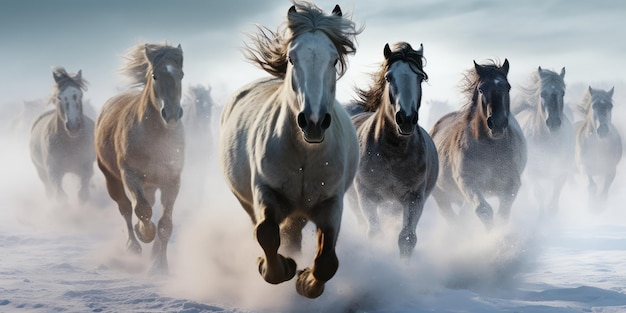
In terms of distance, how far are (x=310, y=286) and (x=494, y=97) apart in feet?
14.2

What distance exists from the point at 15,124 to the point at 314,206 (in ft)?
70.5

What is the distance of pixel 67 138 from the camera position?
1332 cm

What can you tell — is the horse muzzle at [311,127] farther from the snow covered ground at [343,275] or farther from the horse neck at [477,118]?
the horse neck at [477,118]

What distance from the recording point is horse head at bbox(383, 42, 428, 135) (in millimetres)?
6590

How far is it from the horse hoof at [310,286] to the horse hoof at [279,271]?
0.34 ft

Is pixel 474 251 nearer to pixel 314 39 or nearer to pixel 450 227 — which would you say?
pixel 450 227

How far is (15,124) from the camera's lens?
24.4 m

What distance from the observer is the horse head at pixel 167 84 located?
26.9 ft

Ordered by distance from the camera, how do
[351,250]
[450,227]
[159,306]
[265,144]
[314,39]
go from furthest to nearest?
[450,227], [351,250], [159,306], [265,144], [314,39]

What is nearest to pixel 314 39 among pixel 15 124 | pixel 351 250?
pixel 351 250

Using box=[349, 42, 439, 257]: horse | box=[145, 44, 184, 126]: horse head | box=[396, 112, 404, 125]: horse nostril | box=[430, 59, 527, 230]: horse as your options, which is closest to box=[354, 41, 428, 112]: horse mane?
box=[349, 42, 439, 257]: horse

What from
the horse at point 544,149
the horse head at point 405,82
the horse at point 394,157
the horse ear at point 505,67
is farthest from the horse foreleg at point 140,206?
the horse at point 544,149

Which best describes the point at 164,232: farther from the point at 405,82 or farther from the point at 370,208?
the point at 405,82

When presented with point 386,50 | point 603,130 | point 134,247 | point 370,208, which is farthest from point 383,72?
point 603,130
